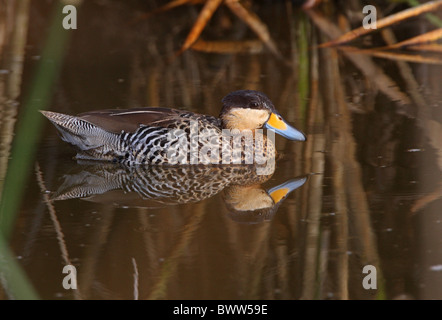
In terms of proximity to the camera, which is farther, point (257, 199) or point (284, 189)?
point (284, 189)

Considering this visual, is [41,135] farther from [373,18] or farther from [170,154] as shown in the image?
[373,18]

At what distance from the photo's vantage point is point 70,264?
4.62 m

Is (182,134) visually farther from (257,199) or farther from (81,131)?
(257,199)

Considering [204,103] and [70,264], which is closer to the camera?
[70,264]

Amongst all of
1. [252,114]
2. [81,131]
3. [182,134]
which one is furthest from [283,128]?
→ [81,131]

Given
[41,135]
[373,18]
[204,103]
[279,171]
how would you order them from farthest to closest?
[373,18]
[204,103]
[41,135]
[279,171]

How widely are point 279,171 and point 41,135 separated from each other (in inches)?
92.9

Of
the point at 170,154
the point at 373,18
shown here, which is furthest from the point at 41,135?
the point at 373,18

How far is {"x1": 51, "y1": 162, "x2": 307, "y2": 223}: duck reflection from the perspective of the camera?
5.72m

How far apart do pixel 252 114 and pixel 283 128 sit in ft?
0.92

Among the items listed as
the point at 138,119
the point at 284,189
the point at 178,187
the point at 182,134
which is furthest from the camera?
the point at 138,119

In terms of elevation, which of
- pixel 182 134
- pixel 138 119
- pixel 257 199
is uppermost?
pixel 138 119

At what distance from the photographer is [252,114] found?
266 inches
